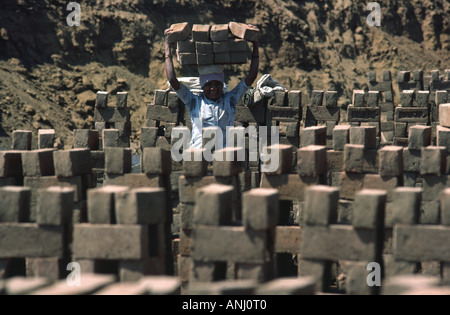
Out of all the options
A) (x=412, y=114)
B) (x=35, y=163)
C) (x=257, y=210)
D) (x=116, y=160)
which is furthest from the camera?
(x=412, y=114)

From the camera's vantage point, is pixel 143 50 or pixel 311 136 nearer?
pixel 311 136

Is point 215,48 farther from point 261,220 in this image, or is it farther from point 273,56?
point 273,56

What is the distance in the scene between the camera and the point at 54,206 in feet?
19.6

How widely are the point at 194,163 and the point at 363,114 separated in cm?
784

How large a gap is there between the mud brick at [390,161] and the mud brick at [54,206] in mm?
2797

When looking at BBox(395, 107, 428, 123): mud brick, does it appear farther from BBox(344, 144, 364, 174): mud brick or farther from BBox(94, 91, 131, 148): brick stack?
BBox(344, 144, 364, 174): mud brick

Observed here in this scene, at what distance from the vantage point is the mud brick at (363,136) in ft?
24.9

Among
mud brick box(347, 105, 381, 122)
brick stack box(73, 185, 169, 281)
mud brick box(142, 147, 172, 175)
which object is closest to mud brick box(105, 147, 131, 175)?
mud brick box(142, 147, 172, 175)

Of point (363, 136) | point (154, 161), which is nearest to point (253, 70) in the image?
point (363, 136)

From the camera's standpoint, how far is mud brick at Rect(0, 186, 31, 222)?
609 centimetres

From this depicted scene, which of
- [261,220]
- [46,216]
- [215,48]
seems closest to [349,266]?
[261,220]

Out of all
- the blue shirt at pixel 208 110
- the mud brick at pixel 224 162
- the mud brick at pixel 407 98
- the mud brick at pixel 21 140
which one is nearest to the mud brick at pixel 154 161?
the mud brick at pixel 224 162

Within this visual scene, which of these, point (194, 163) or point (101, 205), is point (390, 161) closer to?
point (194, 163)

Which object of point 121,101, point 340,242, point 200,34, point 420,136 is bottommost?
point 340,242
